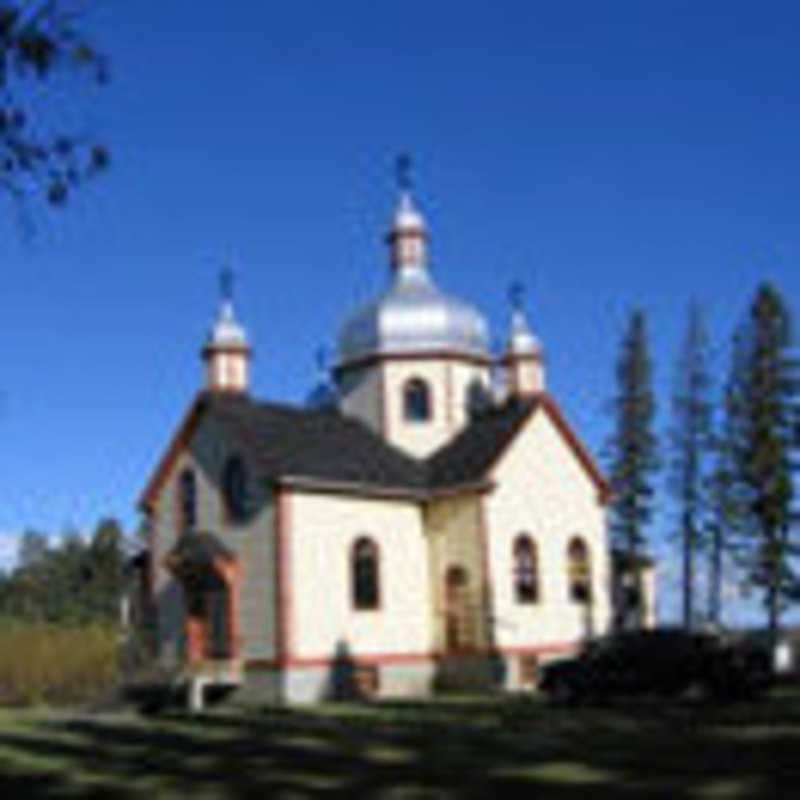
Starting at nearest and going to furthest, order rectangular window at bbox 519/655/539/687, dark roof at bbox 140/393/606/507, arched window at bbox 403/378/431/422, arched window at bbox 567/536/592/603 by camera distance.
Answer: dark roof at bbox 140/393/606/507 → rectangular window at bbox 519/655/539/687 → arched window at bbox 567/536/592/603 → arched window at bbox 403/378/431/422

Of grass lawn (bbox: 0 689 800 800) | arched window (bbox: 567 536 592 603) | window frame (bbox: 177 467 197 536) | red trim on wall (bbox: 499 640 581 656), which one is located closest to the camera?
grass lawn (bbox: 0 689 800 800)

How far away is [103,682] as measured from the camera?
4675 cm

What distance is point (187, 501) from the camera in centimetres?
3697

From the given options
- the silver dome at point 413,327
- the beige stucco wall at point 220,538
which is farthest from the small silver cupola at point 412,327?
the beige stucco wall at point 220,538

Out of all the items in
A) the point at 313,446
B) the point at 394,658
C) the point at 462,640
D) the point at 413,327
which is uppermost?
the point at 413,327

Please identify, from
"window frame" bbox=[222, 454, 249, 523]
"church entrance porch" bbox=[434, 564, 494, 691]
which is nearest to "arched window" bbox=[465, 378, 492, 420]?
"church entrance porch" bbox=[434, 564, 494, 691]

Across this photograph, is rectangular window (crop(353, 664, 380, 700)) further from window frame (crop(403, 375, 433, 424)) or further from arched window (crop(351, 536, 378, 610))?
window frame (crop(403, 375, 433, 424))

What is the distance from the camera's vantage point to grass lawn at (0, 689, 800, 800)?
15.2 metres

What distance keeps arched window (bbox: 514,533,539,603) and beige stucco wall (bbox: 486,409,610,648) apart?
0.17 meters

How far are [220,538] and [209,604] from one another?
187cm

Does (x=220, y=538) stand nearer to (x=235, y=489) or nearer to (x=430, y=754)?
(x=235, y=489)

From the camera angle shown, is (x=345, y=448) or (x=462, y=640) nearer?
(x=462, y=640)

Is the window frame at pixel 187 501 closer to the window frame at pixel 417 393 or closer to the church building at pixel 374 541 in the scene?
the church building at pixel 374 541

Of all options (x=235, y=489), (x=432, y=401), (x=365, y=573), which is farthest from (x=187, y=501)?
(x=432, y=401)
